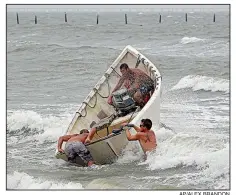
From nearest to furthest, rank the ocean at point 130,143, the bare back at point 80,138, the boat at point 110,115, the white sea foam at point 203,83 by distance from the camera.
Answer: the ocean at point 130,143 < the boat at point 110,115 < the bare back at point 80,138 < the white sea foam at point 203,83

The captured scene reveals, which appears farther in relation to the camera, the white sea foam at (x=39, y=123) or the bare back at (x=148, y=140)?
the white sea foam at (x=39, y=123)

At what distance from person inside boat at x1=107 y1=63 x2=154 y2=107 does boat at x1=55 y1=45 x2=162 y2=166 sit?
0.64 ft

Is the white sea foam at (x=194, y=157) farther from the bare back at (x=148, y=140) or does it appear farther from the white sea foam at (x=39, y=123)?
the white sea foam at (x=39, y=123)

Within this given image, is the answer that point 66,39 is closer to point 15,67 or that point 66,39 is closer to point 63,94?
point 15,67

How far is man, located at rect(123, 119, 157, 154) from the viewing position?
9383 mm

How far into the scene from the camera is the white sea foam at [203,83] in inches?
709

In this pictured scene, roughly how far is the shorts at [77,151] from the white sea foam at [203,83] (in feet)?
27.8

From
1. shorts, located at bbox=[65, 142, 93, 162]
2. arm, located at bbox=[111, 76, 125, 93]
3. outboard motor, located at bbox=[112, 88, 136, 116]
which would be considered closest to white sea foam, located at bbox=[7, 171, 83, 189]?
shorts, located at bbox=[65, 142, 93, 162]

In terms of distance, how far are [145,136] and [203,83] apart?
31.5ft

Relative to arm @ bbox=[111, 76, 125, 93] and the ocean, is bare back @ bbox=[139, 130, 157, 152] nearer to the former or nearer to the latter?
the ocean

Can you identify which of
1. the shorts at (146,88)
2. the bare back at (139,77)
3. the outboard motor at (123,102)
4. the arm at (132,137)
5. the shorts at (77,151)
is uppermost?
the bare back at (139,77)

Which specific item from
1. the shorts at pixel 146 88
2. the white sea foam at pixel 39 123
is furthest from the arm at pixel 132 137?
the white sea foam at pixel 39 123

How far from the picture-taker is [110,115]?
11.7m

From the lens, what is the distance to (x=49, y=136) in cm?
1250
